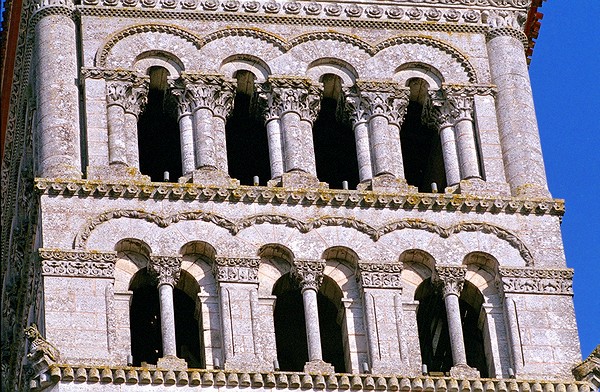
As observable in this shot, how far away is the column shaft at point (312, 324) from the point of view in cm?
5300

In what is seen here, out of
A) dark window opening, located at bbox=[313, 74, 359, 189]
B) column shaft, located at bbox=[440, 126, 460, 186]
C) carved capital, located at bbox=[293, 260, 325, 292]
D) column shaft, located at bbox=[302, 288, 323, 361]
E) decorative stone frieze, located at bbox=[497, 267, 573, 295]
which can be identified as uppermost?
dark window opening, located at bbox=[313, 74, 359, 189]

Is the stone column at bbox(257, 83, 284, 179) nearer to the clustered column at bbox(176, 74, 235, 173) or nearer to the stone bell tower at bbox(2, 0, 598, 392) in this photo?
the stone bell tower at bbox(2, 0, 598, 392)

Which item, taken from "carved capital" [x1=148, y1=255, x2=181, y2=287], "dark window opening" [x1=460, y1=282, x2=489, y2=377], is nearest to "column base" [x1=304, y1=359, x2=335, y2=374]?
"carved capital" [x1=148, y1=255, x2=181, y2=287]

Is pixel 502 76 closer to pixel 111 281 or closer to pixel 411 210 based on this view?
pixel 411 210

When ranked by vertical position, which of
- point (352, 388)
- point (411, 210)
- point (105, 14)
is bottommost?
point (352, 388)

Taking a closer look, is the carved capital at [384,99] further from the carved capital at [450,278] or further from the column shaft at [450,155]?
the carved capital at [450,278]

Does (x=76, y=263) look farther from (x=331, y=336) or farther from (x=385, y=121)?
(x=385, y=121)

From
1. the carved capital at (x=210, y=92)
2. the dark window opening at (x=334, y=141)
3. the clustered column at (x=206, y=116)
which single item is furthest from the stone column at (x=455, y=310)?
the carved capital at (x=210, y=92)

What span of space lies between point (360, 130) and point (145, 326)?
5328 millimetres

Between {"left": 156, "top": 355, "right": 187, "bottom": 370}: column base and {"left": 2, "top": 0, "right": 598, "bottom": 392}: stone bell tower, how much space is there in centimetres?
5

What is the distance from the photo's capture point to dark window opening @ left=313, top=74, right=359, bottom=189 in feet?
189

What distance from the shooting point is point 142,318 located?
2281 inches

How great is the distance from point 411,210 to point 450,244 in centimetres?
91

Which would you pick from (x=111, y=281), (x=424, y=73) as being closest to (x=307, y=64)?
(x=424, y=73)
